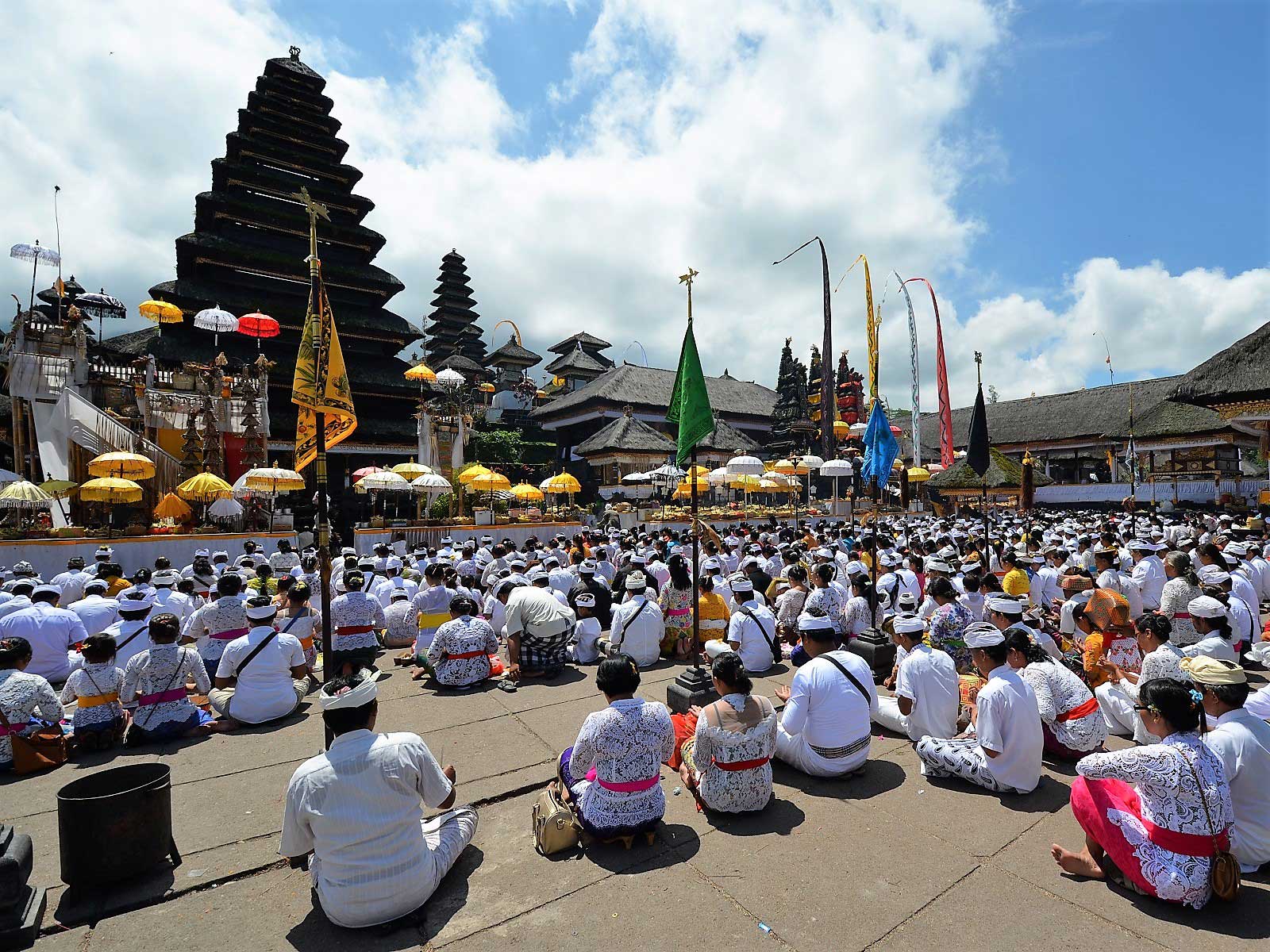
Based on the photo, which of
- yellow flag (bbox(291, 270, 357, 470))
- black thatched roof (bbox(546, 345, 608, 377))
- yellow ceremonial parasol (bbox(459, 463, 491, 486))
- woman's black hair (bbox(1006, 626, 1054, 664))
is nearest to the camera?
woman's black hair (bbox(1006, 626, 1054, 664))

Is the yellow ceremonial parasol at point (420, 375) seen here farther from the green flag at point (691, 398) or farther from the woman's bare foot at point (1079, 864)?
the woman's bare foot at point (1079, 864)

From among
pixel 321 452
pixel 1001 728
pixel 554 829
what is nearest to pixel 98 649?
pixel 321 452

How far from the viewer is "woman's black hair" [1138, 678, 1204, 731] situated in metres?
3.01

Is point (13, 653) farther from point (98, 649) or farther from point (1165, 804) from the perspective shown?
point (1165, 804)

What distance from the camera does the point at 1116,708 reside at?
5203 mm

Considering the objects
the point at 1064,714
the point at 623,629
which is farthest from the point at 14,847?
the point at 1064,714

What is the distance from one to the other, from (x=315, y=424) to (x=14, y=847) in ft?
9.98

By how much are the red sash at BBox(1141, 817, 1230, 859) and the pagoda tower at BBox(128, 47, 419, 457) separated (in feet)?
98.0

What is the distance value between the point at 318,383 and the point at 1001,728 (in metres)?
5.69

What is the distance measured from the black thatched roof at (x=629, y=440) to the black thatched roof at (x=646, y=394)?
446 centimetres

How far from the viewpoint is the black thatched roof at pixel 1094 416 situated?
30.5m

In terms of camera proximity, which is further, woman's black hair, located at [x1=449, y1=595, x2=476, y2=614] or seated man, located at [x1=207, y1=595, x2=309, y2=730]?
woman's black hair, located at [x1=449, y1=595, x2=476, y2=614]

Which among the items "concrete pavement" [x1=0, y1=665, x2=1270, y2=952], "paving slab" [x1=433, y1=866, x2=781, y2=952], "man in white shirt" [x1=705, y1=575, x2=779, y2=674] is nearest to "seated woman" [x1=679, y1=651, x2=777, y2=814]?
"concrete pavement" [x1=0, y1=665, x2=1270, y2=952]

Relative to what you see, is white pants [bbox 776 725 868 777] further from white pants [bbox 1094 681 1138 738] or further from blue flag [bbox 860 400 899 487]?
blue flag [bbox 860 400 899 487]
